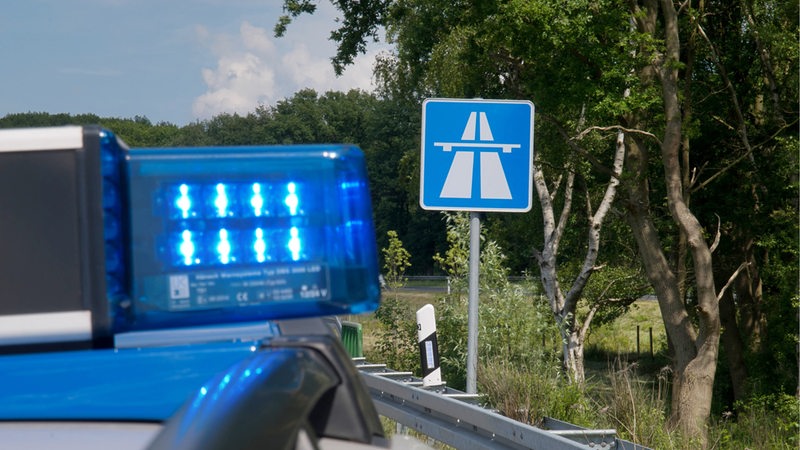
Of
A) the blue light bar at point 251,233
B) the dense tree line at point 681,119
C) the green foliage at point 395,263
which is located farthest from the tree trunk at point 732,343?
the blue light bar at point 251,233

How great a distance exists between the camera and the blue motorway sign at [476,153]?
8547 mm

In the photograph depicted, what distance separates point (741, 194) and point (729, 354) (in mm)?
4411

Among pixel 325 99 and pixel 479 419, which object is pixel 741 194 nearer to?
pixel 479 419

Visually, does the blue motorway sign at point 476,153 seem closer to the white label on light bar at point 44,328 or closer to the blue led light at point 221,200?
the blue led light at point 221,200

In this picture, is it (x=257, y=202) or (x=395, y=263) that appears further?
(x=395, y=263)

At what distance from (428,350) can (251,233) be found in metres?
7.49

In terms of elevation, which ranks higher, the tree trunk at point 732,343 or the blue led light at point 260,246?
the blue led light at point 260,246

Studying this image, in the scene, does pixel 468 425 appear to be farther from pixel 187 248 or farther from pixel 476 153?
pixel 187 248

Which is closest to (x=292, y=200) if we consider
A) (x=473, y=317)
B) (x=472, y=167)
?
(x=473, y=317)

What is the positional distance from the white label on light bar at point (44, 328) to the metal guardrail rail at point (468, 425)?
3.52m

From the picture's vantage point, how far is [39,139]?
1881 mm

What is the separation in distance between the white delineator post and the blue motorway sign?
151cm

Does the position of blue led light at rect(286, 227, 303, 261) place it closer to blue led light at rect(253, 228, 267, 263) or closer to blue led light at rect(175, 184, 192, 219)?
blue led light at rect(253, 228, 267, 263)

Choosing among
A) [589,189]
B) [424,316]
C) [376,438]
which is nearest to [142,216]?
[376,438]
